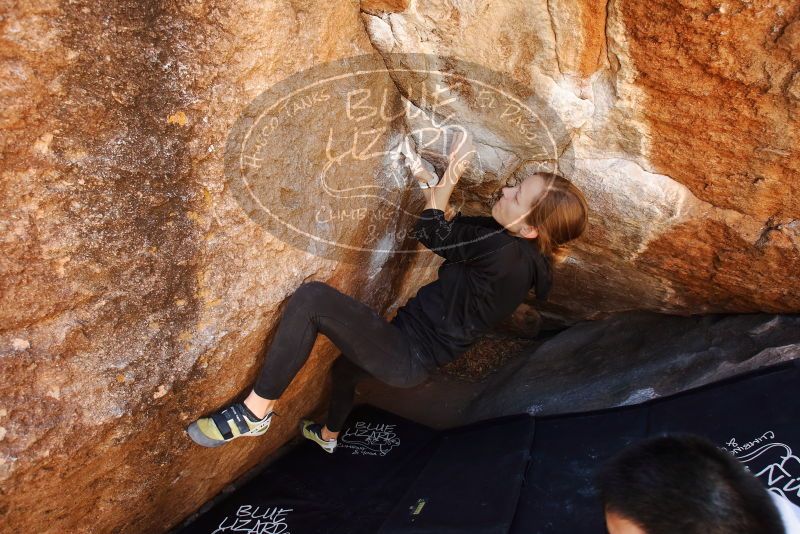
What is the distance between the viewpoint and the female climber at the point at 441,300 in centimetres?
213

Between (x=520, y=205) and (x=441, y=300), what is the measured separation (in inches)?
18.8

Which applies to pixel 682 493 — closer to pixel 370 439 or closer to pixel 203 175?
pixel 203 175

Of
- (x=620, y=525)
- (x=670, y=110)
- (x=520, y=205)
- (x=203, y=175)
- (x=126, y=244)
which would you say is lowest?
(x=620, y=525)

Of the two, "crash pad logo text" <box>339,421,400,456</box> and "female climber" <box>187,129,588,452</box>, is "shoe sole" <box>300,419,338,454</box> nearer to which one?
"crash pad logo text" <box>339,421,400,456</box>

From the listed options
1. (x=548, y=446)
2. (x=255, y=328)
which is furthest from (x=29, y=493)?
(x=548, y=446)

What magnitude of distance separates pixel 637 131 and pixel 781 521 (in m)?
1.34

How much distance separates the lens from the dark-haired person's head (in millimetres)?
1140

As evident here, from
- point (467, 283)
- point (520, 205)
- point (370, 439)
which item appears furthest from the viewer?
point (370, 439)

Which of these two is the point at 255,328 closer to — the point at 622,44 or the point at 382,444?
the point at 382,444

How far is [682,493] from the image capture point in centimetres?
118

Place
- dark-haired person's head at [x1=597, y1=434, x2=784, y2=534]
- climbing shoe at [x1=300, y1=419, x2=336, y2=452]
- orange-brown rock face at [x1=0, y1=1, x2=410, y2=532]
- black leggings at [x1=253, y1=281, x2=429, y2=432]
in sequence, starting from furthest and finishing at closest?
climbing shoe at [x1=300, y1=419, x2=336, y2=452], black leggings at [x1=253, y1=281, x2=429, y2=432], orange-brown rock face at [x1=0, y1=1, x2=410, y2=532], dark-haired person's head at [x1=597, y1=434, x2=784, y2=534]

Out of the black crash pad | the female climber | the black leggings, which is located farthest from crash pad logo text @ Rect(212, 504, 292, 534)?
the black leggings

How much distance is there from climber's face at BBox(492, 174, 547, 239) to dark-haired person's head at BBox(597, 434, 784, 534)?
1029 millimetres

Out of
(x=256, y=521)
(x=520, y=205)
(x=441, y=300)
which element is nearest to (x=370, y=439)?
(x=256, y=521)
